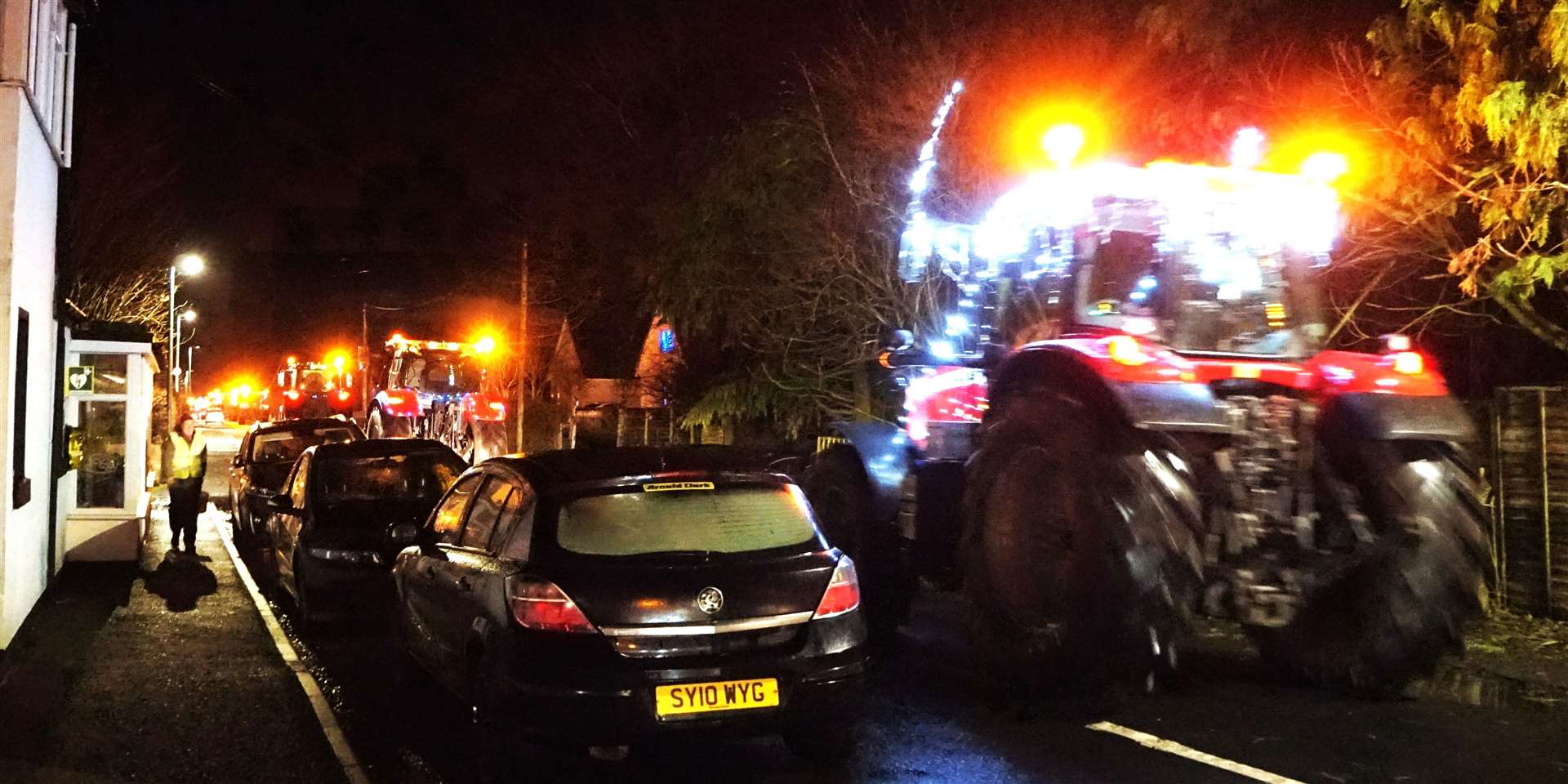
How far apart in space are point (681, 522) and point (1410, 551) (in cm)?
396

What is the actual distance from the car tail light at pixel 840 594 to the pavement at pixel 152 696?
2543 millimetres

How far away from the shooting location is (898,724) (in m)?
7.00

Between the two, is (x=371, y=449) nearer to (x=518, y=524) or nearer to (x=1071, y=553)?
(x=518, y=524)

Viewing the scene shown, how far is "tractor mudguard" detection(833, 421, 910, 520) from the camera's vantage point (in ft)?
27.8

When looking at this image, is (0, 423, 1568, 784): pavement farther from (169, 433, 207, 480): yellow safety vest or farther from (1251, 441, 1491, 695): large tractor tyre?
(169, 433, 207, 480): yellow safety vest

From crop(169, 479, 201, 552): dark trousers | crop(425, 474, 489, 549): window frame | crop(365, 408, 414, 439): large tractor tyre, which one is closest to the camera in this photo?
crop(425, 474, 489, 549): window frame

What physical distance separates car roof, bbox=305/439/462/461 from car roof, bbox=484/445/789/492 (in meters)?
4.93

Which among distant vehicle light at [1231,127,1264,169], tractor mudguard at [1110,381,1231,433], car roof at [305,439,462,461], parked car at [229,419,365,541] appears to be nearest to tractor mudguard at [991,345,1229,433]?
tractor mudguard at [1110,381,1231,433]

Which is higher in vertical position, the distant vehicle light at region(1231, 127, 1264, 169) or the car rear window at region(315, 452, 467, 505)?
the distant vehicle light at region(1231, 127, 1264, 169)

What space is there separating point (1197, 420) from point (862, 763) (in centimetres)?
244

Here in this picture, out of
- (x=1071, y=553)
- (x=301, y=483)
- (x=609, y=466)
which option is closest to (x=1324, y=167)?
(x=1071, y=553)

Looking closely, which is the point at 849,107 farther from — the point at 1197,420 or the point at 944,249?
the point at 1197,420

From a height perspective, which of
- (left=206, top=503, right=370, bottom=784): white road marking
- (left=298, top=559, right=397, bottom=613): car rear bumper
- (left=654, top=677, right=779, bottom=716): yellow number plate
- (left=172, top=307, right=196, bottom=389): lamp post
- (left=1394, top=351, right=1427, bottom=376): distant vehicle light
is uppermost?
(left=172, top=307, right=196, bottom=389): lamp post

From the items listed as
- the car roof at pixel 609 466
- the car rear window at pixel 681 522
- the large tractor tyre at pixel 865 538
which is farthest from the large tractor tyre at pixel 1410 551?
the car roof at pixel 609 466
